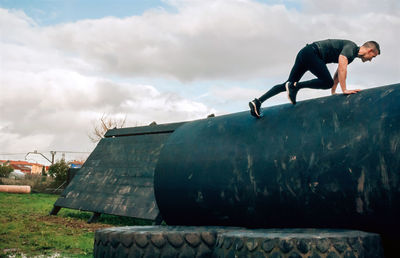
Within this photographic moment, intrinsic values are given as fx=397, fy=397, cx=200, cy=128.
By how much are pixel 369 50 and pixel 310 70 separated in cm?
61

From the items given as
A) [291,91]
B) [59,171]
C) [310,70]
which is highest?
[310,70]

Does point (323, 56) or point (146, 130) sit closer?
point (323, 56)

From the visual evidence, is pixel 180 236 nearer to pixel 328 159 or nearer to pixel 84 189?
pixel 328 159

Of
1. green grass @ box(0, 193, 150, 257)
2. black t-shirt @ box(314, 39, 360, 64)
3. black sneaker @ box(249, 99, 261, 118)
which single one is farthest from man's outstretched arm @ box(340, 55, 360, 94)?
green grass @ box(0, 193, 150, 257)

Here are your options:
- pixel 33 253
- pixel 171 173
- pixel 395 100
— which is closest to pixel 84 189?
pixel 33 253

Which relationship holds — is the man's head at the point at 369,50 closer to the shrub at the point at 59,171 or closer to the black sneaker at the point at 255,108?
the black sneaker at the point at 255,108

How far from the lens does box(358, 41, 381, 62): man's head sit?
159 inches

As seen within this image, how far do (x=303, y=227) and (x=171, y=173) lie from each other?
143 cm

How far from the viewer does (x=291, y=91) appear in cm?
389

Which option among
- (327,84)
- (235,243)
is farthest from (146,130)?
(235,243)

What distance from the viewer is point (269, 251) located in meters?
2.63

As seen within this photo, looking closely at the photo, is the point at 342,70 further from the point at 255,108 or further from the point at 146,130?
the point at 146,130

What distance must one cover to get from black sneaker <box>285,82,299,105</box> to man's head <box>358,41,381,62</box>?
0.76 metres

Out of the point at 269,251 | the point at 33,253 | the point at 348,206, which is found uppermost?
the point at 348,206
